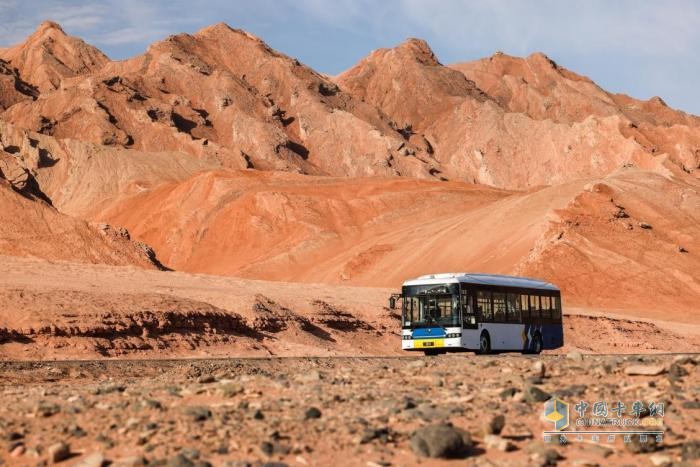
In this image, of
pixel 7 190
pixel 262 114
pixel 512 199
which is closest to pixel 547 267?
pixel 512 199

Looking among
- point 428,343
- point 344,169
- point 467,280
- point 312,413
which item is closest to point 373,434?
point 312,413

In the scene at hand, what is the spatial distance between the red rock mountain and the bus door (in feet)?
114

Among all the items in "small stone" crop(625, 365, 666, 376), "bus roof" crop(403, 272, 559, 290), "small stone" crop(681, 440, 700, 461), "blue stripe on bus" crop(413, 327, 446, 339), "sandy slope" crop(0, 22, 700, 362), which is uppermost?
"sandy slope" crop(0, 22, 700, 362)

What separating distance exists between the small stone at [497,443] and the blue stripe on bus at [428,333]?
759 inches

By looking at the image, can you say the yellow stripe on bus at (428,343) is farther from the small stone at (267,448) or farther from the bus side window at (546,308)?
the small stone at (267,448)

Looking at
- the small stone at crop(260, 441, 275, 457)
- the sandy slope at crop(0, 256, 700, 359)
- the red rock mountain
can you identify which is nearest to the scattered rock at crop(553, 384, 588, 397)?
the small stone at crop(260, 441, 275, 457)

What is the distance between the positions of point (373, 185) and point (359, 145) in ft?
105

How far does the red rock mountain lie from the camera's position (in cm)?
6950

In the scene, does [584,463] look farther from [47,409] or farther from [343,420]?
[47,409]

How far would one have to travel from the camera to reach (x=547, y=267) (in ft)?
222

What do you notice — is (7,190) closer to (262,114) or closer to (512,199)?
(512,199)

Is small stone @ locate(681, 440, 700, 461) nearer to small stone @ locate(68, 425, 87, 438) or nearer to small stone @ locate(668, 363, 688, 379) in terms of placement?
small stone @ locate(668, 363, 688, 379)

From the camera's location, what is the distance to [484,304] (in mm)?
31141

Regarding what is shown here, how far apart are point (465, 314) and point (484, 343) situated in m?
1.36
